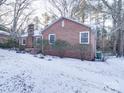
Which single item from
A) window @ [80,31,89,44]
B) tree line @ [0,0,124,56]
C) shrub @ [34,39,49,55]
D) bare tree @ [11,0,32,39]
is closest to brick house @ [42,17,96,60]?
window @ [80,31,89,44]

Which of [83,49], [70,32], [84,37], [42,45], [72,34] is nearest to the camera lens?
[83,49]

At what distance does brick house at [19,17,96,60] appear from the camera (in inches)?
774

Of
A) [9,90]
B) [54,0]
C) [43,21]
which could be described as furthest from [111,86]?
[43,21]

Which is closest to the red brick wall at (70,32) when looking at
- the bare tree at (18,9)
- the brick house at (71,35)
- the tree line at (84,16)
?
the brick house at (71,35)

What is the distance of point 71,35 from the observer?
2097 cm

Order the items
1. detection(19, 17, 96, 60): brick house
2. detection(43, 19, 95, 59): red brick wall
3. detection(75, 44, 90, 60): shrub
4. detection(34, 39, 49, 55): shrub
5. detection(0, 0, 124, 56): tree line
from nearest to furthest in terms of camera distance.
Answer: detection(75, 44, 90, 60): shrub
detection(19, 17, 96, 60): brick house
detection(43, 19, 95, 59): red brick wall
detection(34, 39, 49, 55): shrub
detection(0, 0, 124, 56): tree line

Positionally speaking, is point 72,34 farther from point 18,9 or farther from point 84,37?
point 18,9

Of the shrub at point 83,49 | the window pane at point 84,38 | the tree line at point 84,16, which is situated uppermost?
the tree line at point 84,16

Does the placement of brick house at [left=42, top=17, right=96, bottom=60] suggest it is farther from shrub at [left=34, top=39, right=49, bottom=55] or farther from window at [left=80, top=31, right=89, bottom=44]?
shrub at [left=34, top=39, right=49, bottom=55]

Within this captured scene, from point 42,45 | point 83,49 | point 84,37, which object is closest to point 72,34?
point 84,37

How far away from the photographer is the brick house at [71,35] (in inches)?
774

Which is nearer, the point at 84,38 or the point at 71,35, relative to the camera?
the point at 84,38

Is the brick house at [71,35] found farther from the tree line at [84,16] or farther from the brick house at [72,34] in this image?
the tree line at [84,16]

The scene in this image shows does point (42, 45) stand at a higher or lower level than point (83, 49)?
higher
